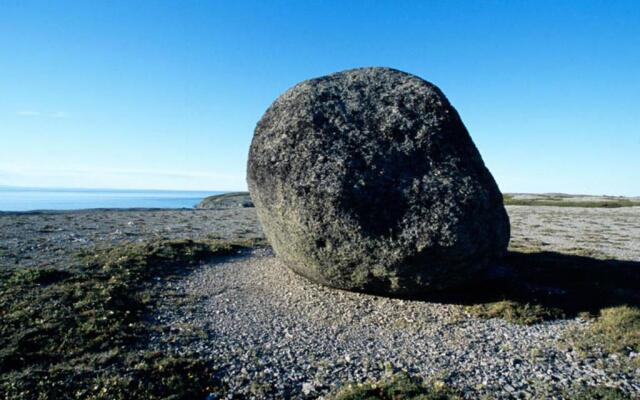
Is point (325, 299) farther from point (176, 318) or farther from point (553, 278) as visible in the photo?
point (553, 278)

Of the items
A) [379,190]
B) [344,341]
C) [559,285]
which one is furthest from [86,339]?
[559,285]

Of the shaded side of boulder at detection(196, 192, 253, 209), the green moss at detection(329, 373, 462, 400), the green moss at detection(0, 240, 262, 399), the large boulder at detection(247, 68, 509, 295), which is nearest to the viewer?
the green moss at detection(329, 373, 462, 400)

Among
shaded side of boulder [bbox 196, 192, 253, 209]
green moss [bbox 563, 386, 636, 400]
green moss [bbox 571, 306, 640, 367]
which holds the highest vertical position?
shaded side of boulder [bbox 196, 192, 253, 209]

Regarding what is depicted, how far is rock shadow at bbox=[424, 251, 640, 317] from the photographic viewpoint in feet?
39.5

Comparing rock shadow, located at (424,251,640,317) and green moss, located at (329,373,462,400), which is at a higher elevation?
rock shadow, located at (424,251,640,317)

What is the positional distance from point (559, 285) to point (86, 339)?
1450cm

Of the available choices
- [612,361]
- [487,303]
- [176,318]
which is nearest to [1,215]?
[176,318]

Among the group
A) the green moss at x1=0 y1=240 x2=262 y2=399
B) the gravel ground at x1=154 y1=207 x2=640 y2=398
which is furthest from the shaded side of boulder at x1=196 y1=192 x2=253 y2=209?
the gravel ground at x1=154 y1=207 x2=640 y2=398

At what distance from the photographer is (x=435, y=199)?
1091 centimetres

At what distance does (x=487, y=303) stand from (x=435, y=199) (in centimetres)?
380

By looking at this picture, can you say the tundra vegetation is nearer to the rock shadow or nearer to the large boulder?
the rock shadow

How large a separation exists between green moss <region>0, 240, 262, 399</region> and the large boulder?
4829 millimetres

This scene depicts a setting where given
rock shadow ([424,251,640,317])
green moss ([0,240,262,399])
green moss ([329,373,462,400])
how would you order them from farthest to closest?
rock shadow ([424,251,640,317]), green moss ([0,240,262,399]), green moss ([329,373,462,400])

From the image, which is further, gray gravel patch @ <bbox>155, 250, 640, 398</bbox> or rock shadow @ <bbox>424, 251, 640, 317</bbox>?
rock shadow @ <bbox>424, 251, 640, 317</bbox>
